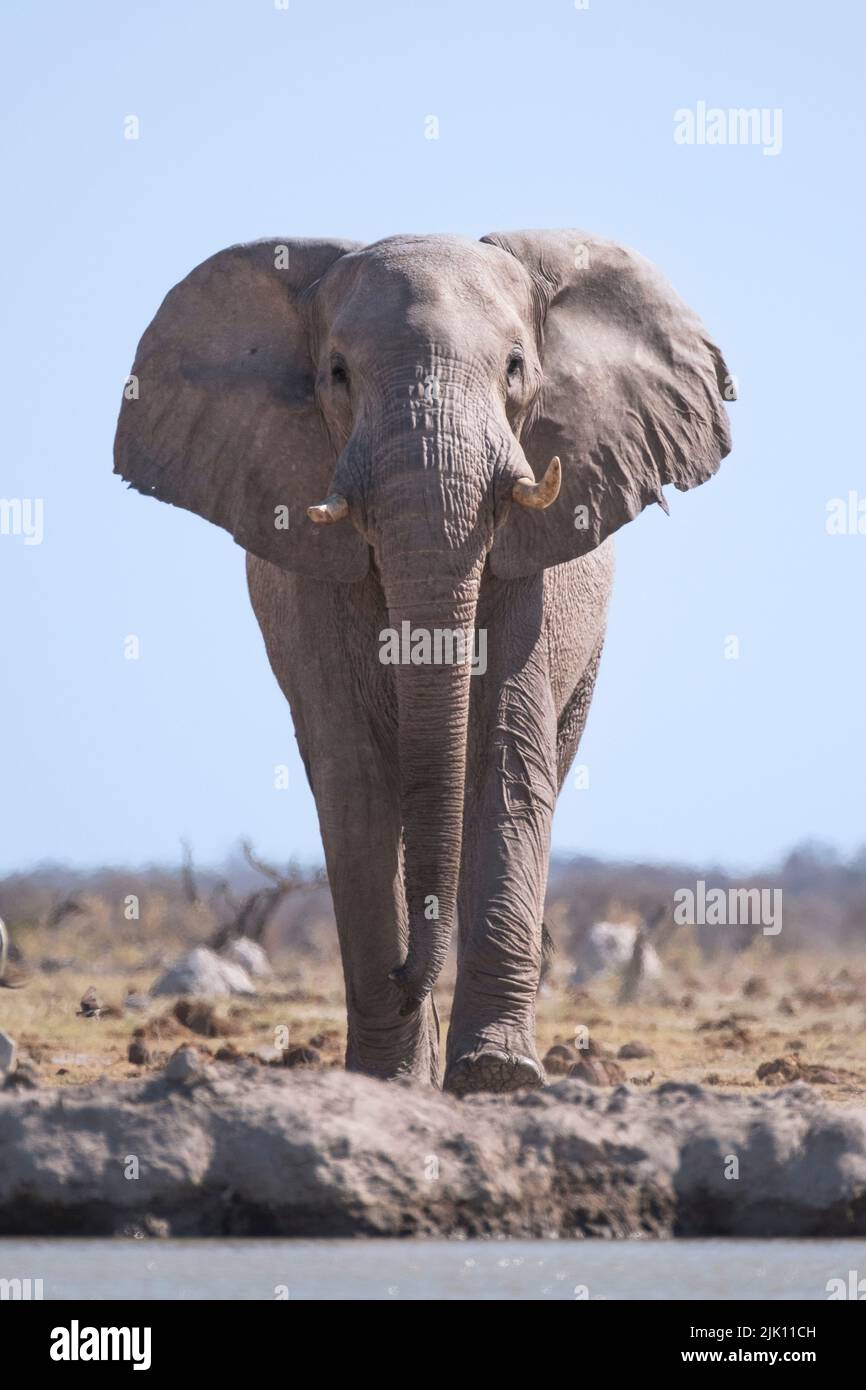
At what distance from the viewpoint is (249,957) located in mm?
25016

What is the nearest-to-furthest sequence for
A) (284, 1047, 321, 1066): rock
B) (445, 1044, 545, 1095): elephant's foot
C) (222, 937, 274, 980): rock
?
1. (445, 1044, 545, 1095): elephant's foot
2. (284, 1047, 321, 1066): rock
3. (222, 937, 274, 980): rock

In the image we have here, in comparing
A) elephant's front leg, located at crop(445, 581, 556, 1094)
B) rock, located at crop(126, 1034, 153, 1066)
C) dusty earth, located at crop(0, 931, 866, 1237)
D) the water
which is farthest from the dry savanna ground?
the water

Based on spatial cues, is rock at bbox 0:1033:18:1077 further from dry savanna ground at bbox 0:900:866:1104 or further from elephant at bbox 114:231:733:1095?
elephant at bbox 114:231:733:1095

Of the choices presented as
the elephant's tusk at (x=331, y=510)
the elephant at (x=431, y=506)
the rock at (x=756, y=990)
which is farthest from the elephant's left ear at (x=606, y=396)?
the rock at (x=756, y=990)

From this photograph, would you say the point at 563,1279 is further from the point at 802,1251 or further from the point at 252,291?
the point at 252,291

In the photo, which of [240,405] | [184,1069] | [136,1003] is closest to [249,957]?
[136,1003]

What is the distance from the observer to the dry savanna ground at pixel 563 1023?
43.9 feet

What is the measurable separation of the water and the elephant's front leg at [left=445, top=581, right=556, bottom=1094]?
6.09ft

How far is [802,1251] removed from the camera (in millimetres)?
9039

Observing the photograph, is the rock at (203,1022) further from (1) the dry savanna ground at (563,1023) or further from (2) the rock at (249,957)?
(2) the rock at (249,957)

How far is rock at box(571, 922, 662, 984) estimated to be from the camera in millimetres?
26047

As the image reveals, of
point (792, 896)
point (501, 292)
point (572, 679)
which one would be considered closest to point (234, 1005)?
point (572, 679)

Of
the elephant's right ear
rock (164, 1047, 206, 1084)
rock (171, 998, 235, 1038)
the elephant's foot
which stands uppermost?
the elephant's right ear

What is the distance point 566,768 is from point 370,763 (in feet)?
7.56
